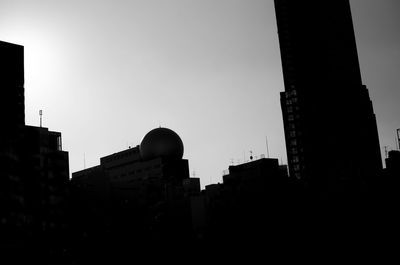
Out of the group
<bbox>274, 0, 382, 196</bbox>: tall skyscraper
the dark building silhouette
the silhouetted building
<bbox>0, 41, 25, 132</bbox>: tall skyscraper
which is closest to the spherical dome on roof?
the silhouetted building

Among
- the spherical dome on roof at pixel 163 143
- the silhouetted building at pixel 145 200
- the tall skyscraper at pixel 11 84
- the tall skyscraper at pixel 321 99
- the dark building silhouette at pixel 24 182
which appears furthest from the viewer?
the spherical dome on roof at pixel 163 143

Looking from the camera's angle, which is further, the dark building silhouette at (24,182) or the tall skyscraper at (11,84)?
the tall skyscraper at (11,84)

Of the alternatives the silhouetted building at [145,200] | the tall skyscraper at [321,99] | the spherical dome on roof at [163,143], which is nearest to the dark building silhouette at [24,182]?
the silhouetted building at [145,200]

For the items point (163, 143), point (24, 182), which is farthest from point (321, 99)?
point (24, 182)

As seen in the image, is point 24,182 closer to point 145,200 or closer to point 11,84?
point 11,84

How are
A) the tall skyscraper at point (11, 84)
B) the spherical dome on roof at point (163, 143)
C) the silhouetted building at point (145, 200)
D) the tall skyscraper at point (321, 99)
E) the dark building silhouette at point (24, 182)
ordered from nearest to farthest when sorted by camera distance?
the dark building silhouette at point (24, 182) < the tall skyscraper at point (11, 84) < the silhouetted building at point (145, 200) < the tall skyscraper at point (321, 99) < the spherical dome on roof at point (163, 143)

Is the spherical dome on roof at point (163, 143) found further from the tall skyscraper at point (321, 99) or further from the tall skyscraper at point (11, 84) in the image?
the tall skyscraper at point (11, 84)

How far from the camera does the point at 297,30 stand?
531ft

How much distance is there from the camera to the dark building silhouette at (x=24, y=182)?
82062mm

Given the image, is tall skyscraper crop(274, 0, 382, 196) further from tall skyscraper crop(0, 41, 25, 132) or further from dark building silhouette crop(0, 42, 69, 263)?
tall skyscraper crop(0, 41, 25, 132)

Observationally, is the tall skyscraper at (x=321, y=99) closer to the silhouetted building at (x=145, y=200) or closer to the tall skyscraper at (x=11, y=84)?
the silhouetted building at (x=145, y=200)

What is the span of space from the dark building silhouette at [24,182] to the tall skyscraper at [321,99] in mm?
76768

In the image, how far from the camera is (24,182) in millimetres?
92938

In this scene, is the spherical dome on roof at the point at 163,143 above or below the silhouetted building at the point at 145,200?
above
